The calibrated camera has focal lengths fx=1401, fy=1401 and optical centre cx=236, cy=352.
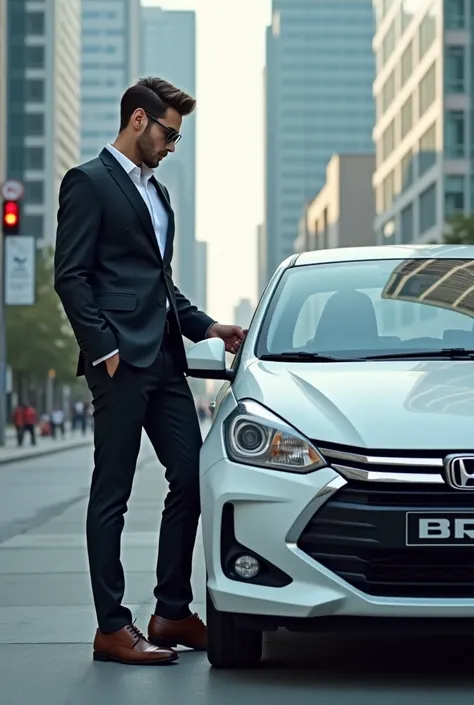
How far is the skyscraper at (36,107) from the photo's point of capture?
103m

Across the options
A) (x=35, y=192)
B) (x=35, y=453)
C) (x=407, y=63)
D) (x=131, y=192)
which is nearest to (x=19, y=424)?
(x=35, y=453)

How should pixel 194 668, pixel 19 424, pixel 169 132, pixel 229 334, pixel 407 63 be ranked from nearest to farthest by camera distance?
pixel 194 668
pixel 169 132
pixel 229 334
pixel 19 424
pixel 407 63

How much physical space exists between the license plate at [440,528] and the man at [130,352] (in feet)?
3.83

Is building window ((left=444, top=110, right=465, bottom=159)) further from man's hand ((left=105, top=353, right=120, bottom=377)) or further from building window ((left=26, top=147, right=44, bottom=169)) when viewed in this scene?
man's hand ((left=105, top=353, right=120, bottom=377))

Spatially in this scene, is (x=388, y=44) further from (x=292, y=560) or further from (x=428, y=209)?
(x=292, y=560)

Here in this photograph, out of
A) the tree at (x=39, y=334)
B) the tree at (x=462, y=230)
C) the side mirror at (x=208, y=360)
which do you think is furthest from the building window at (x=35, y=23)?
the side mirror at (x=208, y=360)

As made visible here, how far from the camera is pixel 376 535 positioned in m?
4.27

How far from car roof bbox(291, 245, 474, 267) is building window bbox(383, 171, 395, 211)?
7329 cm

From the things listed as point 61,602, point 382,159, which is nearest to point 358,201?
point 382,159

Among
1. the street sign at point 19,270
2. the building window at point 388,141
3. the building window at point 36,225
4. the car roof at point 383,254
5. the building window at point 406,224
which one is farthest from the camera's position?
the building window at point 36,225

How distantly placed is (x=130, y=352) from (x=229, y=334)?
2.64 feet

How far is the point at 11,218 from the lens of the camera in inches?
1090

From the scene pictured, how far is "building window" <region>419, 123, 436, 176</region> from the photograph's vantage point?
66000 mm

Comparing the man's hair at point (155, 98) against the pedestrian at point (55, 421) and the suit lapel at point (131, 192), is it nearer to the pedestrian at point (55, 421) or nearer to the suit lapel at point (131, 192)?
the suit lapel at point (131, 192)
